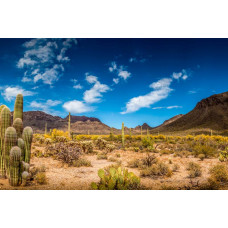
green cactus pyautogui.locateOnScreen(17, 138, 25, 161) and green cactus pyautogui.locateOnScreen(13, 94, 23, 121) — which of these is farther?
green cactus pyautogui.locateOnScreen(13, 94, 23, 121)

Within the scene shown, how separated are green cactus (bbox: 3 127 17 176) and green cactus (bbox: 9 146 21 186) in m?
0.28

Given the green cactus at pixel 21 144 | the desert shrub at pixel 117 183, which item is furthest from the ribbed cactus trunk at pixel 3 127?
the desert shrub at pixel 117 183

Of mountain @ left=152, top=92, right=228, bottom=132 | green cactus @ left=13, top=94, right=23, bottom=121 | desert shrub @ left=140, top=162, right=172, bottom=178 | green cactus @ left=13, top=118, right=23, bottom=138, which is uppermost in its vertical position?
mountain @ left=152, top=92, right=228, bottom=132

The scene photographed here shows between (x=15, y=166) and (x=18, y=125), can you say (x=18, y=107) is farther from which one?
(x=15, y=166)

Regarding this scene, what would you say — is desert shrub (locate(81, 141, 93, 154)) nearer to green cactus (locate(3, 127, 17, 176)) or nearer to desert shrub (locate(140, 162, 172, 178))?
desert shrub (locate(140, 162, 172, 178))

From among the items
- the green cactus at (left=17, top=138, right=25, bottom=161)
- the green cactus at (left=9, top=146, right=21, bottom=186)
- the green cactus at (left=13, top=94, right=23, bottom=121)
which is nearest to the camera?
the green cactus at (left=9, top=146, right=21, bottom=186)

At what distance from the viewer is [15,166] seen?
5273mm

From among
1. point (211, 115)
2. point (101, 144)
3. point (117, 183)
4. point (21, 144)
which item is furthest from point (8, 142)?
point (211, 115)

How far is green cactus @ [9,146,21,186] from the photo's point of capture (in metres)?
5.15

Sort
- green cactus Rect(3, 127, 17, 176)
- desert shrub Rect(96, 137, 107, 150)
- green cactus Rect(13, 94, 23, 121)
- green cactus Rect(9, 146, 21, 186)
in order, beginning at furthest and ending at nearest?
desert shrub Rect(96, 137, 107, 150), green cactus Rect(13, 94, 23, 121), green cactus Rect(3, 127, 17, 176), green cactus Rect(9, 146, 21, 186)

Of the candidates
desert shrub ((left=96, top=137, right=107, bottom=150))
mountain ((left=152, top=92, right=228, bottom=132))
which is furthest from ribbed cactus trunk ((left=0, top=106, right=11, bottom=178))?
mountain ((left=152, top=92, right=228, bottom=132))

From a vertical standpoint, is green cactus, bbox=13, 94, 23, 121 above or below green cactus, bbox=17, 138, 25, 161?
above

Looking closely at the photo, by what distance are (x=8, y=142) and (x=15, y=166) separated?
0.72m

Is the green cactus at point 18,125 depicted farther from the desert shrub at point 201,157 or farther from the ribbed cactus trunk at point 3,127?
the desert shrub at point 201,157
